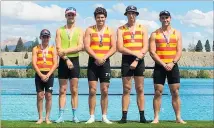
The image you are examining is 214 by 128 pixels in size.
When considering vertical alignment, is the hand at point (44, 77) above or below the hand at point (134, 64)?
below

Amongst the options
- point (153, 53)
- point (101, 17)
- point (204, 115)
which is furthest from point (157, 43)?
point (204, 115)

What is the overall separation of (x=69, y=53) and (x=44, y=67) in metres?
0.43

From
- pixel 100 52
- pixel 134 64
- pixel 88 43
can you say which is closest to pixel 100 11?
pixel 88 43

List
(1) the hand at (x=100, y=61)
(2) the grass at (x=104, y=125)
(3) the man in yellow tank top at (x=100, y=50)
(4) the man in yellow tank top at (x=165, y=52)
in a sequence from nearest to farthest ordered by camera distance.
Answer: (2) the grass at (x=104, y=125) < (1) the hand at (x=100, y=61) < (3) the man in yellow tank top at (x=100, y=50) < (4) the man in yellow tank top at (x=165, y=52)

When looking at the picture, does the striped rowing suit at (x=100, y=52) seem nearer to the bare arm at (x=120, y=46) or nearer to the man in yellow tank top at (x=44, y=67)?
the bare arm at (x=120, y=46)

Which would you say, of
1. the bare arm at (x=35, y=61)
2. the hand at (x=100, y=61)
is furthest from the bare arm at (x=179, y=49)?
the bare arm at (x=35, y=61)

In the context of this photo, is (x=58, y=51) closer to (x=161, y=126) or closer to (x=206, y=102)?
(x=161, y=126)

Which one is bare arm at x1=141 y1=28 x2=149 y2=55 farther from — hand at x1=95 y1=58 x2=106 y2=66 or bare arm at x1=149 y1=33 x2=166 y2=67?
hand at x1=95 y1=58 x2=106 y2=66

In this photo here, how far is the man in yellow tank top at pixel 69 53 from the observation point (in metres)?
6.59

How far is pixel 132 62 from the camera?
21.5ft

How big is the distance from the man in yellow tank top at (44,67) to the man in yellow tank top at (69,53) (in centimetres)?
13

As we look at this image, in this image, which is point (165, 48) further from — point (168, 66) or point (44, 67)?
point (44, 67)

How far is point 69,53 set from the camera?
6.60m

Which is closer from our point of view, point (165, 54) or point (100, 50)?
point (100, 50)
